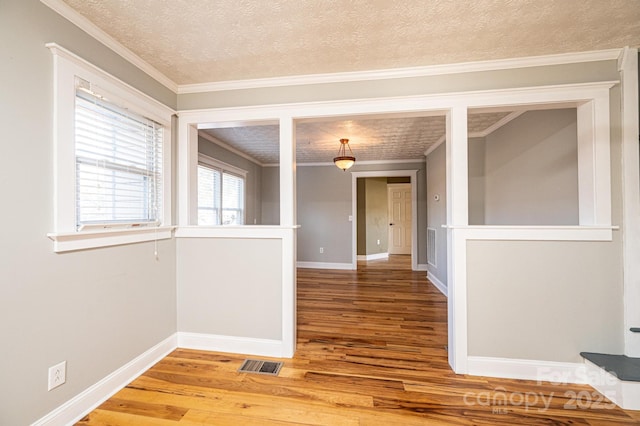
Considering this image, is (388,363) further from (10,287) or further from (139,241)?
(10,287)

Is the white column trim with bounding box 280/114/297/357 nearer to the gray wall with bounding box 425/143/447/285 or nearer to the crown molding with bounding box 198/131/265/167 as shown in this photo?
the crown molding with bounding box 198/131/265/167

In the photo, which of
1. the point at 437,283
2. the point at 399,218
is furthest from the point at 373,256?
the point at 437,283

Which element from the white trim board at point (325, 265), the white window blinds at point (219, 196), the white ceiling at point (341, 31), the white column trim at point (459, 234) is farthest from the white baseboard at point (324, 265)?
the white ceiling at point (341, 31)

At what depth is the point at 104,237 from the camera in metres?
1.67

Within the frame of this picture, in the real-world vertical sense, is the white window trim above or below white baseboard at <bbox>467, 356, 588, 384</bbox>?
above

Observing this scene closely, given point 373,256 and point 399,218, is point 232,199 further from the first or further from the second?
point 399,218

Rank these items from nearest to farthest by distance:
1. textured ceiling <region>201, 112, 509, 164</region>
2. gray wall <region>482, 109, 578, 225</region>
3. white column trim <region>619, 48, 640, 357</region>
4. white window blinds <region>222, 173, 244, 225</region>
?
white column trim <region>619, 48, 640, 357</region>, gray wall <region>482, 109, 578, 225</region>, textured ceiling <region>201, 112, 509, 164</region>, white window blinds <region>222, 173, 244, 225</region>

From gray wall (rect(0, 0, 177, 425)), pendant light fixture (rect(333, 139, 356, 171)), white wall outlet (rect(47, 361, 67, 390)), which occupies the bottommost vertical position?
white wall outlet (rect(47, 361, 67, 390))

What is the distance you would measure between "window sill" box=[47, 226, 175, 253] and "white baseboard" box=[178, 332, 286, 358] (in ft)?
3.11

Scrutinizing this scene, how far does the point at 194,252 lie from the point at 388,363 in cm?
192

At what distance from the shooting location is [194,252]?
7.54 feet

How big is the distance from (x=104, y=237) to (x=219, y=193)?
2.83 meters

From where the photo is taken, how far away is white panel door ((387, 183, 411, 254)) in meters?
8.05

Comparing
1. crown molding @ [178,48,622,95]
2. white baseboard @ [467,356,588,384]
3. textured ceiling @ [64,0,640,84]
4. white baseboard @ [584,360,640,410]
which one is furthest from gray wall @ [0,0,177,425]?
white baseboard @ [584,360,640,410]
